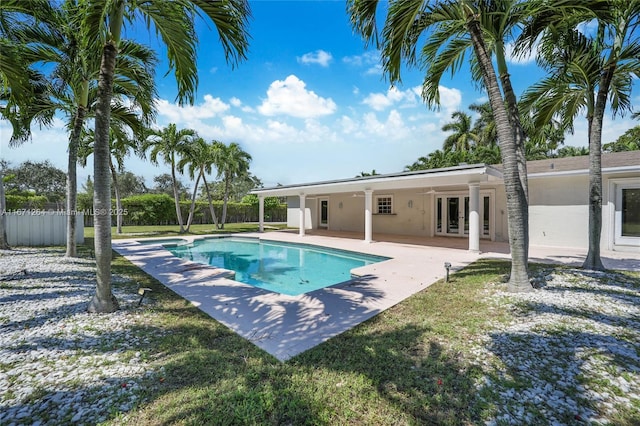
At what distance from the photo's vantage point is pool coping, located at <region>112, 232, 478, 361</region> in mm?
4238

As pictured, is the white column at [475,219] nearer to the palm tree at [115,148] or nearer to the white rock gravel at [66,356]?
the white rock gravel at [66,356]

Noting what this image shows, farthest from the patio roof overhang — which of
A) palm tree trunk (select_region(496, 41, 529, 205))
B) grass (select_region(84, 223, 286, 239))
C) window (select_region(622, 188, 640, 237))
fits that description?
grass (select_region(84, 223, 286, 239))

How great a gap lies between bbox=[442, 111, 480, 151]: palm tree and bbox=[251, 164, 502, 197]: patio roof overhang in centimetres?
2662

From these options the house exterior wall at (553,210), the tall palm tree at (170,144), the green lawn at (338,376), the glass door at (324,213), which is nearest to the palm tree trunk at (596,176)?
the green lawn at (338,376)

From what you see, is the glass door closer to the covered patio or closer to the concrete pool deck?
the covered patio

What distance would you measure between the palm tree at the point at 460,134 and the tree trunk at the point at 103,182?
125ft

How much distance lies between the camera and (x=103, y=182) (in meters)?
4.75

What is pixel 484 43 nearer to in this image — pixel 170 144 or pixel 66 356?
pixel 66 356

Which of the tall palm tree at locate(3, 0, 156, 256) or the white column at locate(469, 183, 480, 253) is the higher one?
the tall palm tree at locate(3, 0, 156, 256)

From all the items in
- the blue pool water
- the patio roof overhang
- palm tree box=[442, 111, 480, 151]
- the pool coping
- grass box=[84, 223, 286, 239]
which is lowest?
the blue pool water

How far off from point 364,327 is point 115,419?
3.24 metres

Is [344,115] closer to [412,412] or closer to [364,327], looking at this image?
[364,327]

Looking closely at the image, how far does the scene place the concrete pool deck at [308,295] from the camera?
430 cm

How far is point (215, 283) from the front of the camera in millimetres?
7074
